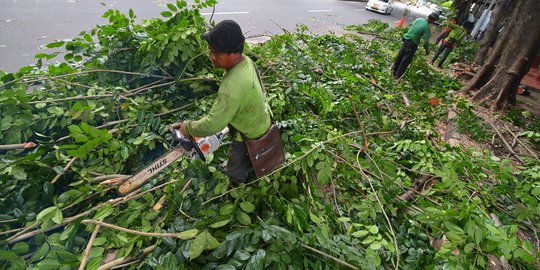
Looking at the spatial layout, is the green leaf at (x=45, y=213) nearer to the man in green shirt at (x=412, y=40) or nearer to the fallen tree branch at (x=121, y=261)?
the fallen tree branch at (x=121, y=261)

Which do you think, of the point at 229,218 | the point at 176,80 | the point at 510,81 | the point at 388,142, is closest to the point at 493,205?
the point at 388,142

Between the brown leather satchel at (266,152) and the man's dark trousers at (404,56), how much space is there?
5.37 meters

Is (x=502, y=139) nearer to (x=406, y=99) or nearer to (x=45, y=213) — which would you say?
(x=406, y=99)

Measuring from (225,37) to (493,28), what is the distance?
10.7m

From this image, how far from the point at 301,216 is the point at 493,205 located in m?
2.64

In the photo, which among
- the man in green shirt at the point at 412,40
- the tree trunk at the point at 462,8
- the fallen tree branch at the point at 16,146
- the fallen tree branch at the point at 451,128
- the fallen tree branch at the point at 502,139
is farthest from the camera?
the tree trunk at the point at 462,8

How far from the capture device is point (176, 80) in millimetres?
3049

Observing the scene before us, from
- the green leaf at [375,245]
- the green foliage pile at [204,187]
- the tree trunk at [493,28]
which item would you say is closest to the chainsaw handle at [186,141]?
the green foliage pile at [204,187]

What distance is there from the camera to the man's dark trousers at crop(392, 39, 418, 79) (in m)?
6.23

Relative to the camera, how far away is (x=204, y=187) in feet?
7.64

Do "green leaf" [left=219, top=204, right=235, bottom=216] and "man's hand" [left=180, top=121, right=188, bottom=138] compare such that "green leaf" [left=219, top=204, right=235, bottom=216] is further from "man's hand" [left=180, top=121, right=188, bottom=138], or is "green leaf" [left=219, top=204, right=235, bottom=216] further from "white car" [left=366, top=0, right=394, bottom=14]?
"white car" [left=366, top=0, right=394, bottom=14]

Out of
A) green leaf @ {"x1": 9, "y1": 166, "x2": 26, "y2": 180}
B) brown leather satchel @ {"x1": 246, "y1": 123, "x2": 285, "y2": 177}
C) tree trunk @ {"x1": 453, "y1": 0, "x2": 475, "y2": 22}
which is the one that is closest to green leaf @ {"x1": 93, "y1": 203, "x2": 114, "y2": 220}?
green leaf @ {"x1": 9, "y1": 166, "x2": 26, "y2": 180}

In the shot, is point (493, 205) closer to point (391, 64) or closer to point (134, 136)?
point (134, 136)

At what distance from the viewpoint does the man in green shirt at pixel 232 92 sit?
1.78 m
